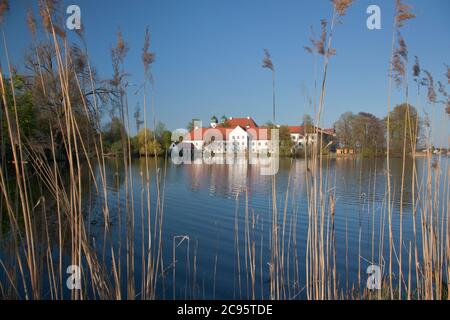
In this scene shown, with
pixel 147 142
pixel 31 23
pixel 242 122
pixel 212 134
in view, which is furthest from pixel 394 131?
pixel 242 122

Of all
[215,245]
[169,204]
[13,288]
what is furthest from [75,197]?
[169,204]

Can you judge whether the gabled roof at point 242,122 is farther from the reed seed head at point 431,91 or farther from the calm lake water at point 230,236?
the reed seed head at point 431,91

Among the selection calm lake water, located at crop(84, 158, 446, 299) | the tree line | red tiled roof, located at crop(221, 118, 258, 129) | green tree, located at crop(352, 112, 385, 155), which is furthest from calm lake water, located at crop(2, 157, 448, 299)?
red tiled roof, located at crop(221, 118, 258, 129)

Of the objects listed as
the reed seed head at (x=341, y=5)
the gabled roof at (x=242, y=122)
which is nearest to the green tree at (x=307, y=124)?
the reed seed head at (x=341, y=5)

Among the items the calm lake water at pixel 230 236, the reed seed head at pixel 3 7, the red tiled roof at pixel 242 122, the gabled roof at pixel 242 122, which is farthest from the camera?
the red tiled roof at pixel 242 122

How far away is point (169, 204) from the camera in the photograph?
1170 centimetres

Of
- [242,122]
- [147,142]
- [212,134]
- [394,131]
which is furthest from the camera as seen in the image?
[242,122]

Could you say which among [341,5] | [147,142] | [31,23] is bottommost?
[147,142]

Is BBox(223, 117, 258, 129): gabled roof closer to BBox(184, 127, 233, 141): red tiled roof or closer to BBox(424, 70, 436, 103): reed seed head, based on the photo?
BBox(184, 127, 233, 141): red tiled roof

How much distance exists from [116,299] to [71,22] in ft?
6.36

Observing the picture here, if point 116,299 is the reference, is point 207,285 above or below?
below

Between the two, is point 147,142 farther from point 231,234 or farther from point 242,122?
point 242,122

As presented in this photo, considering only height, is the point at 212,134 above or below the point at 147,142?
above

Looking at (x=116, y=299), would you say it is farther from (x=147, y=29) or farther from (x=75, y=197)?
(x=147, y=29)
